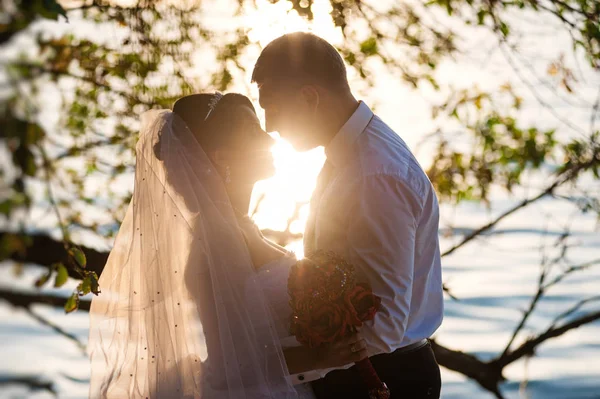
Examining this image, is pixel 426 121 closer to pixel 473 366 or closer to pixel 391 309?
pixel 473 366

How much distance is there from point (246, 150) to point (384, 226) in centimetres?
77

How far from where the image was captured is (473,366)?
4.95 metres

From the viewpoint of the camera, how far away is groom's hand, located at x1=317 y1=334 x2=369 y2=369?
2.33 metres

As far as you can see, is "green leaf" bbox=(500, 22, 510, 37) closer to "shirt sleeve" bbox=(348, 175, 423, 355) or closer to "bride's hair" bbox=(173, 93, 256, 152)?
"bride's hair" bbox=(173, 93, 256, 152)

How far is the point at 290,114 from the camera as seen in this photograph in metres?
2.60

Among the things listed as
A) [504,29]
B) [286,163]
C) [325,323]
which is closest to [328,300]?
[325,323]

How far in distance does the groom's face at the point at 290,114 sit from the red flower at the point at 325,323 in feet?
2.08

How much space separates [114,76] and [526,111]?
2.98 metres

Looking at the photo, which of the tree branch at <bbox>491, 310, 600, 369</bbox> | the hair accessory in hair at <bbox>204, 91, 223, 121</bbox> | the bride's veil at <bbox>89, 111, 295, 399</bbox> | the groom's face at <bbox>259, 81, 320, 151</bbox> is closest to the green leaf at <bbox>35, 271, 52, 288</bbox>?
the bride's veil at <bbox>89, 111, 295, 399</bbox>

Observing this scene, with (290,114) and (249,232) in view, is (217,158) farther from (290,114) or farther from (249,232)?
(290,114)

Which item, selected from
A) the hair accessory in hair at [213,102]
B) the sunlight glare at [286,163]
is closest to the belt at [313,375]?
the sunlight glare at [286,163]

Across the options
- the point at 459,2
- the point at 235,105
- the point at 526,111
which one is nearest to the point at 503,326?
the point at 526,111

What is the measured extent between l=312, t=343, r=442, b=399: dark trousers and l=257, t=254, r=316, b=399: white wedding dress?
0.25 feet

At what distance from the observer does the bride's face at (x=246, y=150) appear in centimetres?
290
